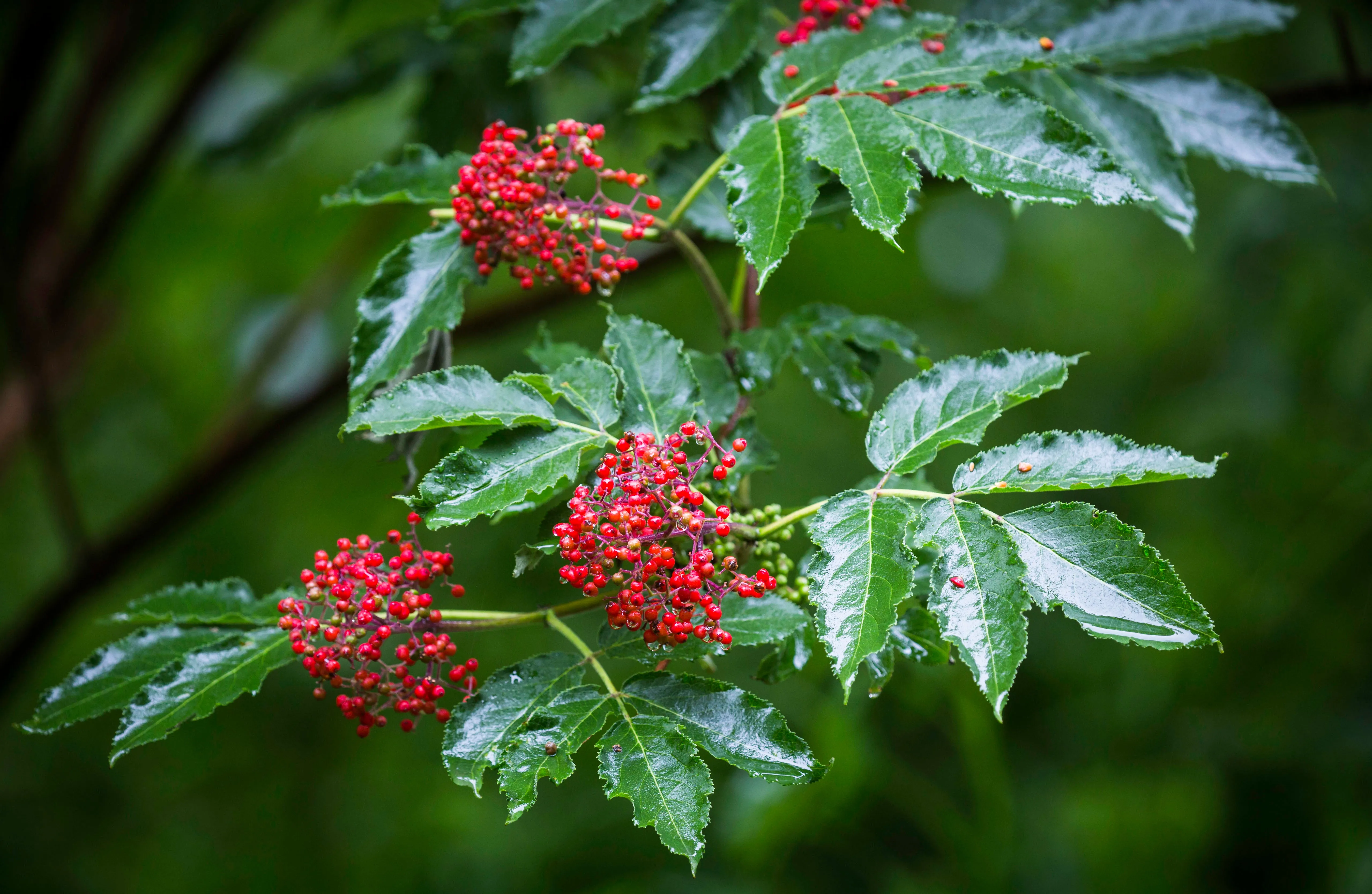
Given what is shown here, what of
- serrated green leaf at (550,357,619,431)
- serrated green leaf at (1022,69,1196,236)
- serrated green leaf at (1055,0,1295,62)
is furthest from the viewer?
serrated green leaf at (1055,0,1295,62)

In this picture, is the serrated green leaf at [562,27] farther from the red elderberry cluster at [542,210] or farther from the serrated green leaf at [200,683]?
the serrated green leaf at [200,683]

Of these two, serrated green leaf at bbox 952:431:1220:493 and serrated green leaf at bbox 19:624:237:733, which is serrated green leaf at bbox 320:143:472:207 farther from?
serrated green leaf at bbox 952:431:1220:493

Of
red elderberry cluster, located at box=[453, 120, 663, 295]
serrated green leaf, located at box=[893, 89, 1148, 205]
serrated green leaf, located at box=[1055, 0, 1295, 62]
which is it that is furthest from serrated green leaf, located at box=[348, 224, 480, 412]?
serrated green leaf, located at box=[1055, 0, 1295, 62]

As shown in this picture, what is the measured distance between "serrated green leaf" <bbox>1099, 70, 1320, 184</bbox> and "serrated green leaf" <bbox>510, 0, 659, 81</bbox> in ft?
2.49

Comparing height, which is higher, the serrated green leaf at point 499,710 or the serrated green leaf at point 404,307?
the serrated green leaf at point 404,307

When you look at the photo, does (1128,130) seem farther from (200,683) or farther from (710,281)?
(200,683)

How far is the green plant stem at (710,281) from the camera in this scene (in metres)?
1.33

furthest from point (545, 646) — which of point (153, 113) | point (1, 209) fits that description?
point (153, 113)

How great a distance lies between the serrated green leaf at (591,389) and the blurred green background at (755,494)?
110 cm

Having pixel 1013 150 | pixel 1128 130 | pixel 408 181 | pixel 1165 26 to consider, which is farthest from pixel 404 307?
pixel 1165 26

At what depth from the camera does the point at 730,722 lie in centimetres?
103


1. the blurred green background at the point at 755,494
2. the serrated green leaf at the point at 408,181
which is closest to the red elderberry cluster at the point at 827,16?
the serrated green leaf at the point at 408,181

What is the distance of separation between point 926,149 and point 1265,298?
9.32 ft

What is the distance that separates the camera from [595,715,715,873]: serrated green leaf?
0.92 meters
